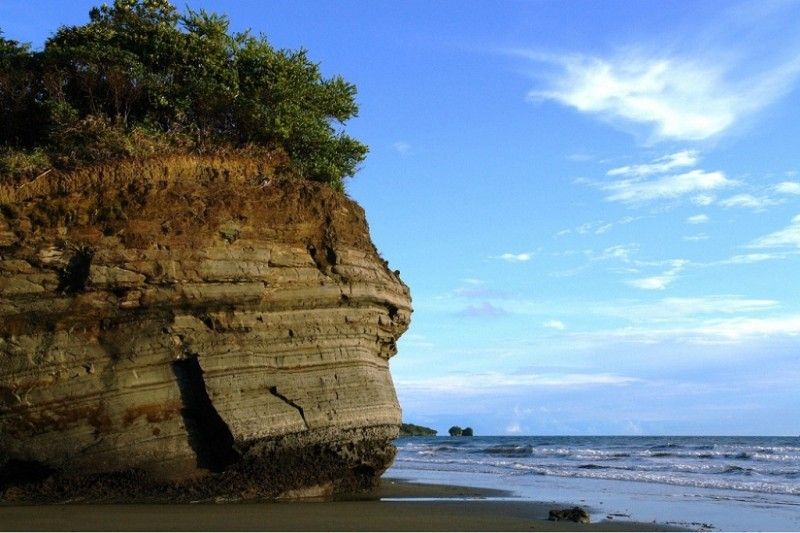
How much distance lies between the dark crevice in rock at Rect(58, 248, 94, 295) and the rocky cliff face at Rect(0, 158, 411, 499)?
2 centimetres

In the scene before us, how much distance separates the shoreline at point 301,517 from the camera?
10.0 m

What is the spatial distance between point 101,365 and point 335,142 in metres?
7.84

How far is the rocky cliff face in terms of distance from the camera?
1199 cm

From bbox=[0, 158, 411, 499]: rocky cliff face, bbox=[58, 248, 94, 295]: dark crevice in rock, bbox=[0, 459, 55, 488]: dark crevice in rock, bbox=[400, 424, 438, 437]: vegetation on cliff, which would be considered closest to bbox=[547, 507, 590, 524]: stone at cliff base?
bbox=[0, 158, 411, 499]: rocky cliff face

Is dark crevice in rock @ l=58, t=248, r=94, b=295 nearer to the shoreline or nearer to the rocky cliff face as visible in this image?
the rocky cliff face

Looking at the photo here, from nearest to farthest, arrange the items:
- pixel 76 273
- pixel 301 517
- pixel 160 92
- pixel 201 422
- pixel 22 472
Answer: pixel 301 517
pixel 22 472
pixel 76 273
pixel 201 422
pixel 160 92

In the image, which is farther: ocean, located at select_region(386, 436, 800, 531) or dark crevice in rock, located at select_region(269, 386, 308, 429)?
ocean, located at select_region(386, 436, 800, 531)

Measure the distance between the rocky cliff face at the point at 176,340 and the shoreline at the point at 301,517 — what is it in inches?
25.9

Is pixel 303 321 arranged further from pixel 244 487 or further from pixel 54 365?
pixel 54 365

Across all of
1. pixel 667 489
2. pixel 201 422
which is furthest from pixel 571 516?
pixel 667 489

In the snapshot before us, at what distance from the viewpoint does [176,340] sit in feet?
41.0

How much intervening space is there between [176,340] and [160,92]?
6.04 m

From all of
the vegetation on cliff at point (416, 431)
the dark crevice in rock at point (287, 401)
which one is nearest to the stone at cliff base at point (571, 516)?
the dark crevice in rock at point (287, 401)

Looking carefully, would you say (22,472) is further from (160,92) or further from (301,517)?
(160,92)
